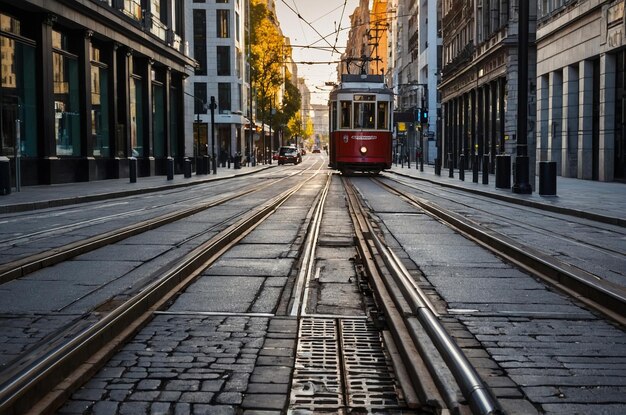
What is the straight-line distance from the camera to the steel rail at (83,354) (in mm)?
3543

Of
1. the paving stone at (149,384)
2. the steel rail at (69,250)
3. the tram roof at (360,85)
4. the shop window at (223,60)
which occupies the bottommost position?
the paving stone at (149,384)

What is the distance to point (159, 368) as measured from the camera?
4.27 meters

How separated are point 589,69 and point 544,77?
6.01m

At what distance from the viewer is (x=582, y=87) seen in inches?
1145

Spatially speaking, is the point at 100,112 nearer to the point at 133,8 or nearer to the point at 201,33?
the point at 133,8

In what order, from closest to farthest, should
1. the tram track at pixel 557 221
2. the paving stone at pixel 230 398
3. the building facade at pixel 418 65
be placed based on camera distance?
1. the paving stone at pixel 230 398
2. the tram track at pixel 557 221
3. the building facade at pixel 418 65

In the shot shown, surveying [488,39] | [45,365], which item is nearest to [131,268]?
[45,365]

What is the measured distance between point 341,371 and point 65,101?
25.9 meters

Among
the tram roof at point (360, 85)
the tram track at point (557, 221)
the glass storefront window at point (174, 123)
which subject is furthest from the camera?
the glass storefront window at point (174, 123)

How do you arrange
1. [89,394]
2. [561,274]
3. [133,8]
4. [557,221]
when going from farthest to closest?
[133,8] < [557,221] < [561,274] < [89,394]

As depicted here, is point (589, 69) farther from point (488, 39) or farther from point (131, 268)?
point (131, 268)

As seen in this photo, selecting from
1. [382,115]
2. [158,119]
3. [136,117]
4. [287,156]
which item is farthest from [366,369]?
[287,156]

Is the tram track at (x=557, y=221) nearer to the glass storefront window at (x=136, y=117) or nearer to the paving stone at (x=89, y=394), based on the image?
the paving stone at (x=89, y=394)

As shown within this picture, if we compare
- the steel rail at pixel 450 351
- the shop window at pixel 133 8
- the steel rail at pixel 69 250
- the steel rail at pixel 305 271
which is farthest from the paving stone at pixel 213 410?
the shop window at pixel 133 8
